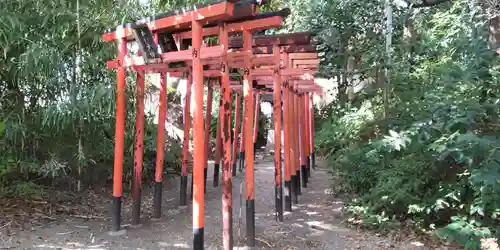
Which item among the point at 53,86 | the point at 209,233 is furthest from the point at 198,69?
the point at 53,86

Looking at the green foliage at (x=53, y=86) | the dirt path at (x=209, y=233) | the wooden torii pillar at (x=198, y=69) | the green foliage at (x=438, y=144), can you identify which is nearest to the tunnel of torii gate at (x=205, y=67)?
the wooden torii pillar at (x=198, y=69)

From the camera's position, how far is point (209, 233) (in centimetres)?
429

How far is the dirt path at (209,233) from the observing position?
3984 millimetres

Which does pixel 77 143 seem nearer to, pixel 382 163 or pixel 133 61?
pixel 133 61

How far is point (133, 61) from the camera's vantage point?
4.09 metres

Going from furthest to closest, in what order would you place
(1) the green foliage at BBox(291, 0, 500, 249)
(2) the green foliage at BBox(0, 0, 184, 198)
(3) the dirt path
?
(2) the green foliage at BBox(0, 0, 184, 198) → (3) the dirt path → (1) the green foliage at BBox(291, 0, 500, 249)

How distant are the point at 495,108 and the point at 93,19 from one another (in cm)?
400

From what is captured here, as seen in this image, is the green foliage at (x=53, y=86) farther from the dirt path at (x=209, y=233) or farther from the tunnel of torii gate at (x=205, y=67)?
the dirt path at (x=209, y=233)

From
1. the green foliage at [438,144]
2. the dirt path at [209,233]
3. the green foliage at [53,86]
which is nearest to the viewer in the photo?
the green foliage at [438,144]

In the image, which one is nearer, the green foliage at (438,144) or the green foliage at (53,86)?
the green foliage at (438,144)

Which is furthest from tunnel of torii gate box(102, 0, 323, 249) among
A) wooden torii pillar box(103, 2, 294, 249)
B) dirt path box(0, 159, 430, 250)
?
dirt path box(0, 159, 430, 250)

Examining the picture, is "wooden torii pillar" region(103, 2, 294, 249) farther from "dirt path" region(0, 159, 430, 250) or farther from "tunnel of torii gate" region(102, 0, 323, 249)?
"dirt path" region(0, 159, 430, 250)

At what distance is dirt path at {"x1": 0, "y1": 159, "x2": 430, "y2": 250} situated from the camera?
3984 millimetres

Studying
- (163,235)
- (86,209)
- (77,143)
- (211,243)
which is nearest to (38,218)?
(86,209)
